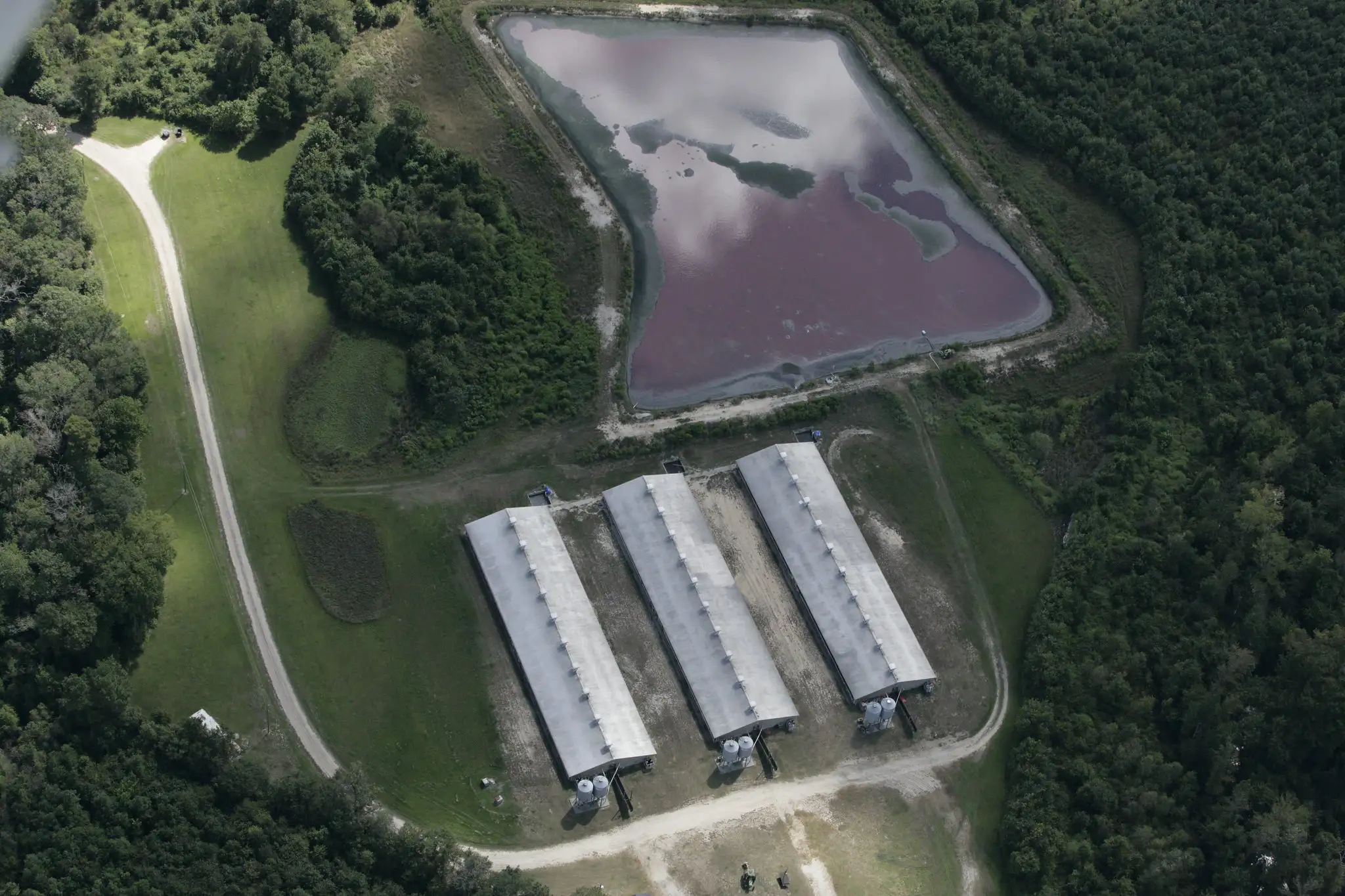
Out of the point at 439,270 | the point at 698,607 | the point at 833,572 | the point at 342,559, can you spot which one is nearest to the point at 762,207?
the point at 439,270

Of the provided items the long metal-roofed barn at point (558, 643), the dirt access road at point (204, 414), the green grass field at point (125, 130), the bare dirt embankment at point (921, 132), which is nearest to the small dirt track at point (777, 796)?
the long metal-roofed barn at point (558, 643)

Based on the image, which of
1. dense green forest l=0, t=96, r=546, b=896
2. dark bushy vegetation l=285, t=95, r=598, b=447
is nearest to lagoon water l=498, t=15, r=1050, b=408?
dark bushy vegetation l=285, t=95, r=598, b=447

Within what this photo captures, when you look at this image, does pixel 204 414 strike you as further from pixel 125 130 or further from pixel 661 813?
pixel 661 813

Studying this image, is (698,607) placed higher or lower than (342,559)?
lower

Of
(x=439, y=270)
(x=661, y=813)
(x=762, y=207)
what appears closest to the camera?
(x=661, y=813)

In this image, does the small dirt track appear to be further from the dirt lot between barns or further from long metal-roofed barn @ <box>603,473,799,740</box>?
long metal-roofed barn @ <box>603,473,799,740</box>

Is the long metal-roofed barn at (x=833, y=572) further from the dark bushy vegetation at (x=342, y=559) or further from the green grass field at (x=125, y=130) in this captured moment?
the green grass field at (x=125, y=130)
